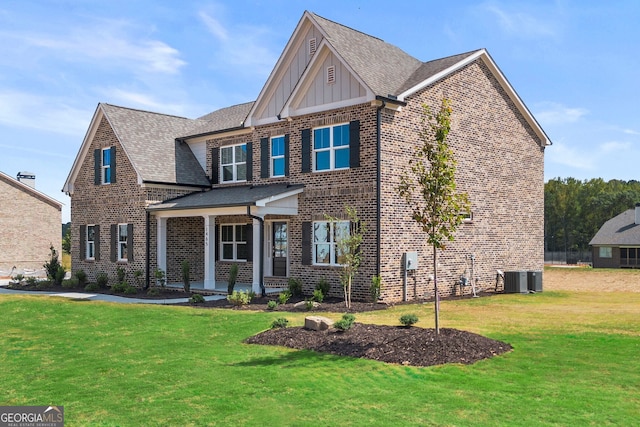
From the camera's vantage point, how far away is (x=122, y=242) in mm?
26750

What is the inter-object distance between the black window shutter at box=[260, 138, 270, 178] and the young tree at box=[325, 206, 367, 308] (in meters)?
4.43

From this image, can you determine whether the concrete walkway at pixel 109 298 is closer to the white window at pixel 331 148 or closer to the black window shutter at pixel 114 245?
the black window shutter at pixel 114 245

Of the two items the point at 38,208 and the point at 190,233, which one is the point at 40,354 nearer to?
the point at 190,233

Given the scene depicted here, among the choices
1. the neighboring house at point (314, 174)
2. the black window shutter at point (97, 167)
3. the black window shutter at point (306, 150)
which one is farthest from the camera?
the black window shutter at point (97, 167)

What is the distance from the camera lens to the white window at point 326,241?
20.2 meters

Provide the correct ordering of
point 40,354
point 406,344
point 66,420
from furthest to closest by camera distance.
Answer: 1. point 40,354
2. point 406,344
3. point 66,420

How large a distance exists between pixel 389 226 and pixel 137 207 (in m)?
11.7

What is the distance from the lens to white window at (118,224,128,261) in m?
26.6

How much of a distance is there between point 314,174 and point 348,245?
4788 mm

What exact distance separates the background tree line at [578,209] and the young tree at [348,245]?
7525cm

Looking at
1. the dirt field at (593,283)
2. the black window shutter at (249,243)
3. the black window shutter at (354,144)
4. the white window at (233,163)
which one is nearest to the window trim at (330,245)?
the black window shutter at (354,144)

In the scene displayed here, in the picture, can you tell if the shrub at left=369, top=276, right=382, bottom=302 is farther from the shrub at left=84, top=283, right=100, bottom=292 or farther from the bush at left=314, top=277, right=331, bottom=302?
the shrub at left=84, top=283, right=100, bottom=292

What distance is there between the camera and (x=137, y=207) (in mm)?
25734

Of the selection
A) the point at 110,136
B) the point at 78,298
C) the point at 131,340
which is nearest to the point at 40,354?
the point at 131,340
